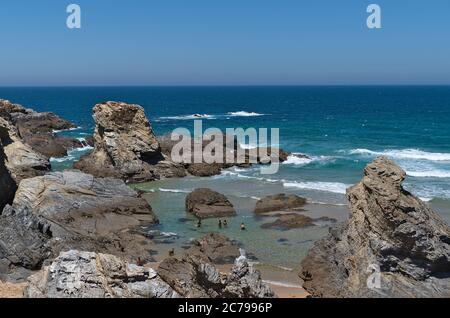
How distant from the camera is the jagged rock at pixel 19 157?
4116 cm

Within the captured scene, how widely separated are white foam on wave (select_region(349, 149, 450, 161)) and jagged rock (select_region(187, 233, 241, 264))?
113 feet

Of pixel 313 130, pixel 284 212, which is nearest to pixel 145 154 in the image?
pixel 284 212

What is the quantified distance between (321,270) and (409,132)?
62150 mm

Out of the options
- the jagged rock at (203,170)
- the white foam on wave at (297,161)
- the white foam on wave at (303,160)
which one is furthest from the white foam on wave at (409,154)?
the jagged rock at (203,170)

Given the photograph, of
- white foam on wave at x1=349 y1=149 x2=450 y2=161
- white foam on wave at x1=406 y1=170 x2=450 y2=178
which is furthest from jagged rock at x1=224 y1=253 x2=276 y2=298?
white foam on wave at x1=349 y1=149 x2=450 y2=161

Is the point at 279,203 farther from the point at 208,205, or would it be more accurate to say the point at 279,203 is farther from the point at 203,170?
the point at 203,170

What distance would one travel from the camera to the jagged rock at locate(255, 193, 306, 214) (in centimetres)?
3603

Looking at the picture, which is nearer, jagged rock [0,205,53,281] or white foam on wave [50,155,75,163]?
jagged rock [0,205,53,281]

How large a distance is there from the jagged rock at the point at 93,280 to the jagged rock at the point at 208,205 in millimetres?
20926

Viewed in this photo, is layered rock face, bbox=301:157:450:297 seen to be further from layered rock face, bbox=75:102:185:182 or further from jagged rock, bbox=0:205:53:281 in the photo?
layered rock face, bbox=75:102:185:182

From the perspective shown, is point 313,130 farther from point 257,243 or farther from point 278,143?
point 257,243

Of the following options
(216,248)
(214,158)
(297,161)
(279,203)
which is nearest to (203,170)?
(214,158)

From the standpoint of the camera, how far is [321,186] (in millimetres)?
43750

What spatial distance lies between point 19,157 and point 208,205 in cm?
1594
